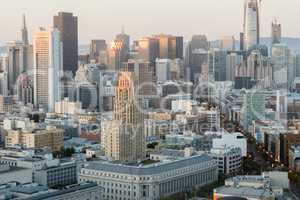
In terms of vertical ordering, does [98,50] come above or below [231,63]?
above

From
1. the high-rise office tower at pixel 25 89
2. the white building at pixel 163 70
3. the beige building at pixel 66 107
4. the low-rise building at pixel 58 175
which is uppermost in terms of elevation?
the white building at pixel 163 70

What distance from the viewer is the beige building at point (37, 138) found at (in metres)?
18.1

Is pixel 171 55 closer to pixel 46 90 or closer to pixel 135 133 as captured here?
pixel 46 90

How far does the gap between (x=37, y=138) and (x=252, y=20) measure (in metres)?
36.6

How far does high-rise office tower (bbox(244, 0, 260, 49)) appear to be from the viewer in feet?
171

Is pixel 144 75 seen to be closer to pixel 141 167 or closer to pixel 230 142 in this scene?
pixel 230 142

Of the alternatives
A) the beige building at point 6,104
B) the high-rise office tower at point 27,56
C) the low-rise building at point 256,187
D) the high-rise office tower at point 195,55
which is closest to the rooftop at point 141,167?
the low-rise building at point 256,187

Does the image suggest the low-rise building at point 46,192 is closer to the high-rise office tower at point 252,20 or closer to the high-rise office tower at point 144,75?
the high-rise office tower at point 144,75

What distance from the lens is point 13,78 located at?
128 feet

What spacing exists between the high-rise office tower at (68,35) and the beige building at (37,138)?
21.6 metres

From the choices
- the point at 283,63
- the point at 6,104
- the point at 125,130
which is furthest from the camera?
the point at 283,63

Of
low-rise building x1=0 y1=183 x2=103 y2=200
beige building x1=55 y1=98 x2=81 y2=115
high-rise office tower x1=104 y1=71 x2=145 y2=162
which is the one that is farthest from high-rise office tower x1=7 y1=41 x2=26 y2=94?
low-rise building x1=0 y1=183 x2=103 y2=200

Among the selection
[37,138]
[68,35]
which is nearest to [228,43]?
[68,35]

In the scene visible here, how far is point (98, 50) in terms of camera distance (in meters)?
48.0
